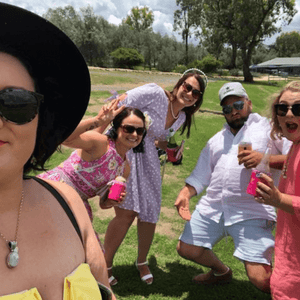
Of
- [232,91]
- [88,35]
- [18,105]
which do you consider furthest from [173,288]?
[88,35]

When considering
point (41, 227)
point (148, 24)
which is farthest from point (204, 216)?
point (148, 24)

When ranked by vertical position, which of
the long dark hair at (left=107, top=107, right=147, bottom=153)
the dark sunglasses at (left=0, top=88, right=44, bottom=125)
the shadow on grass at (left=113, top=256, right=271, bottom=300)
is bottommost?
the shadow on grass at (left=113, top=256, right=271, bottom=300)

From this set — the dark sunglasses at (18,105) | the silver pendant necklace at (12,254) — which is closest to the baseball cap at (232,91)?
the dark sunglasses at (18,105)

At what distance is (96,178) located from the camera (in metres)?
2.35

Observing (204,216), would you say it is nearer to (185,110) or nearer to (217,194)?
(217,194)

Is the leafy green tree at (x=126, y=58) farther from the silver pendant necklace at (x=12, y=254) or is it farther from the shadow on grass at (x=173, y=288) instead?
the silver pendant necklace at (x=12, y=254)

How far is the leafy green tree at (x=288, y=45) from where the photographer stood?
76375 millimetres

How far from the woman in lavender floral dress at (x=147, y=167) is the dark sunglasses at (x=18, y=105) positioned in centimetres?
193

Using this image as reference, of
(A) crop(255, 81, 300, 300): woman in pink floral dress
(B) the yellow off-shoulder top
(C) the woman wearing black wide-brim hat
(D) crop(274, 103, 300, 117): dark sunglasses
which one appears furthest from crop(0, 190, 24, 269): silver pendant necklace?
(D) crop(274, 103, 300, 117): dark sunglasses

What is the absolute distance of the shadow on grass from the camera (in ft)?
10.2

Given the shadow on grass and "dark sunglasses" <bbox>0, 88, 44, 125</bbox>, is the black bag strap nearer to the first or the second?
"dark sunglasses" <bbox>0, 88, 44, 125</bbox>

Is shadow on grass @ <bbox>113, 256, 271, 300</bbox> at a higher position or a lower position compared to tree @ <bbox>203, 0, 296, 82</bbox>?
lower

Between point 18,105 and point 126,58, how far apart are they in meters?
33.9

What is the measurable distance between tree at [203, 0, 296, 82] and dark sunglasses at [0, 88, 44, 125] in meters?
33.9
